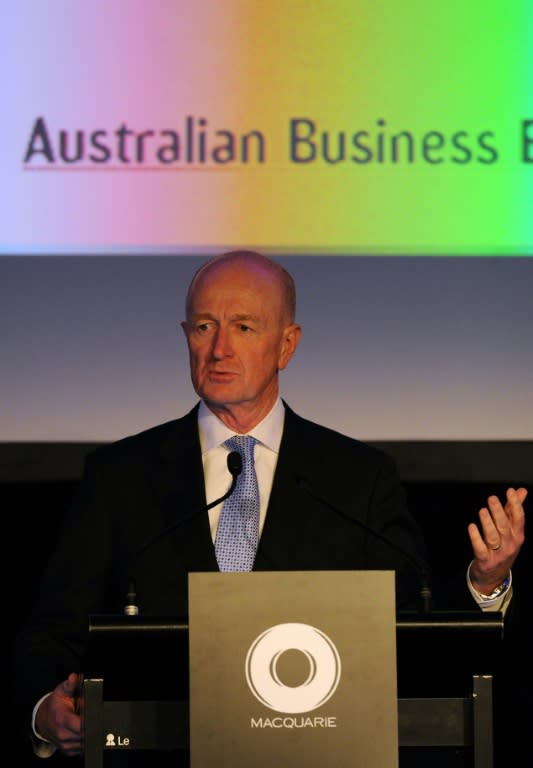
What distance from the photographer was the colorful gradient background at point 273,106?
3809mm

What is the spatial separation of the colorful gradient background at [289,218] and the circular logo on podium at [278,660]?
2.04 meters

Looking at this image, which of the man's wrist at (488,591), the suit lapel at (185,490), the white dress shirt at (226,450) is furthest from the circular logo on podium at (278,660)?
the white dress shirt at (226,450)

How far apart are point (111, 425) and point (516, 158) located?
54.5 inches

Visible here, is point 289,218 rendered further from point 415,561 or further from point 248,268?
point 415,561

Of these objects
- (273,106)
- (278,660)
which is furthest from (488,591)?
(273,106)

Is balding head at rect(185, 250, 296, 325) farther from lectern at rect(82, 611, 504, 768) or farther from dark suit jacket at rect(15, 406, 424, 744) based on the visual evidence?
lectern at rect(82, 611, 504, 768)

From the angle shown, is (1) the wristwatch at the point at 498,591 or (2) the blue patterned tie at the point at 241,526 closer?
(1) the wristwatch at the point at 498,591

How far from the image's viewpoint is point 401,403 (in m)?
3.94

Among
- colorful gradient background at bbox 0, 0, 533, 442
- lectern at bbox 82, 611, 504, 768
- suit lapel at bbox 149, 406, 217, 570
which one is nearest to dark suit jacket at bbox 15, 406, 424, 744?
suit lapel at bbox 149, 406, 217, 570

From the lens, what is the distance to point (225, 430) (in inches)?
112

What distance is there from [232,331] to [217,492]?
0.33 metres

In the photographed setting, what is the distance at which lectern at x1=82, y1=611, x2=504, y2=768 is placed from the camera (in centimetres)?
197

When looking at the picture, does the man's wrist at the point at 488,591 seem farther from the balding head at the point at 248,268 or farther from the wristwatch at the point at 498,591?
the balding head at the point at 248,268

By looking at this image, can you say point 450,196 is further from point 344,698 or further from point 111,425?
point 344,698
